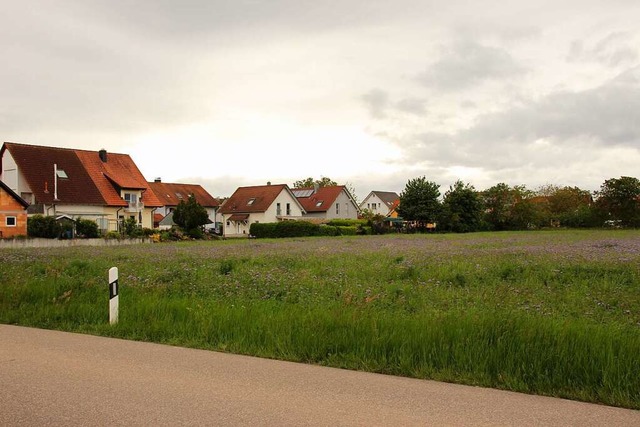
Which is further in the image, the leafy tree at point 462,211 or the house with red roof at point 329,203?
the house with red roof at point 329,203

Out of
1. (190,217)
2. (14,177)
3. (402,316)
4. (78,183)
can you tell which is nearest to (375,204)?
(190,217)

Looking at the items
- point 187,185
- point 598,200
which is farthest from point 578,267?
point 187,185

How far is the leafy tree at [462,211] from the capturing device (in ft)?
246

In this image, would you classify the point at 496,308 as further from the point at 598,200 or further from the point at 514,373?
the point at 598,200

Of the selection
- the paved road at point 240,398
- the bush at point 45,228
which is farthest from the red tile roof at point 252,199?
the paved road at point 240,398

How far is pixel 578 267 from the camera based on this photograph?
15.8 meters

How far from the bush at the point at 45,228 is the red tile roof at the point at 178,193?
43426mm

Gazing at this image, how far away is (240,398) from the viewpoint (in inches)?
220

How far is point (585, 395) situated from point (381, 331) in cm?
279

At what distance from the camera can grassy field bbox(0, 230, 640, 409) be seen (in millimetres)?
6625

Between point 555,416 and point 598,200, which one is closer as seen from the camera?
point 555,416

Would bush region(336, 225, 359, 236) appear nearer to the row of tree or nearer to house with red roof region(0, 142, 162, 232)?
the row of tree

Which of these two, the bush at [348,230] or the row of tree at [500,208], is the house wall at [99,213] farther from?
the row of tree at [500,208]

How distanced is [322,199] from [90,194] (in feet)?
140
